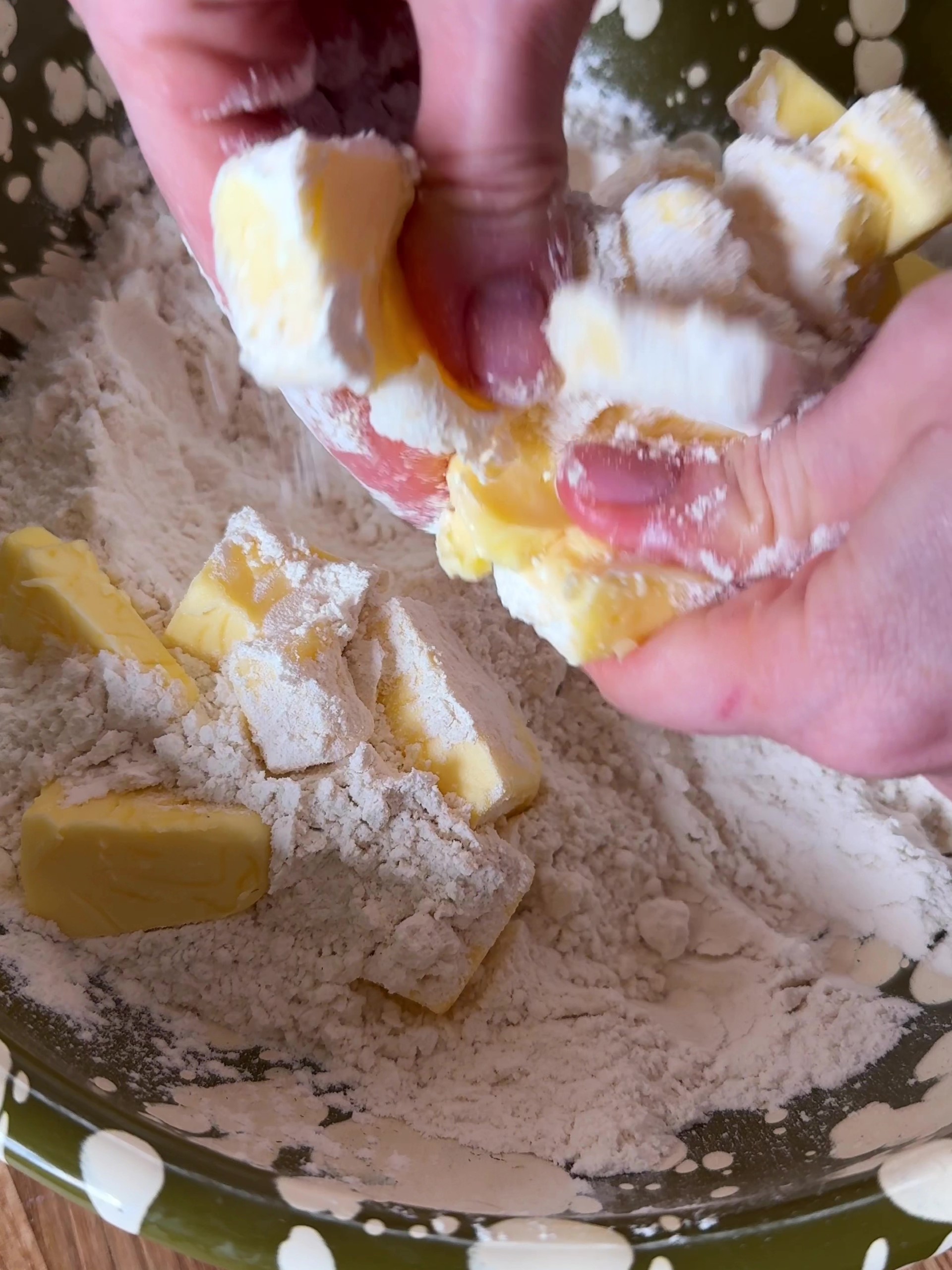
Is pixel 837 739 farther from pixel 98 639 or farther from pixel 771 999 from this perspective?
pixel 98 639

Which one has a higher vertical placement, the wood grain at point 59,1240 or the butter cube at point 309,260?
the butter cube at point 309,260

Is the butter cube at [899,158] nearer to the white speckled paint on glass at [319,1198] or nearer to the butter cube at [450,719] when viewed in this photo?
the butter cube at [450,719]

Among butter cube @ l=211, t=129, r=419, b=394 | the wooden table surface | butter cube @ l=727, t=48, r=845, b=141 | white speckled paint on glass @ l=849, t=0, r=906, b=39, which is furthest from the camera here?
white speckled paint on glass @ l=849, t=0, r=906, b=39

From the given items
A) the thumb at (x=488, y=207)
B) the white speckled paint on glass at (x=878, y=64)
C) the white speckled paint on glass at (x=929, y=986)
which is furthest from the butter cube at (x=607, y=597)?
the white speckled paint on glass at (x=878, y=64)

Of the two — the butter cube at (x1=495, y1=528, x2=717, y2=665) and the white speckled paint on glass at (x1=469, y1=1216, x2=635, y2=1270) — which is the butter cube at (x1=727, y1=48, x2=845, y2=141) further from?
the white speckled paint on glass at (x1=469, y1=1216, x2=635, y2=1270)

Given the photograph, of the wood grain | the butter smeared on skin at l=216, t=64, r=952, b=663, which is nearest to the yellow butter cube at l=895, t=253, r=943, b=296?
the butter smeared on skin at l=216, t=64, r=952, b=663

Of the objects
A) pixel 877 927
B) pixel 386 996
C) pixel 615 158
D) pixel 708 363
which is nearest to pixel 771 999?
pixel 877 927

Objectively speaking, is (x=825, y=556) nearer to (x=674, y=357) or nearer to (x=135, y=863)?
(x=674, y=357)
